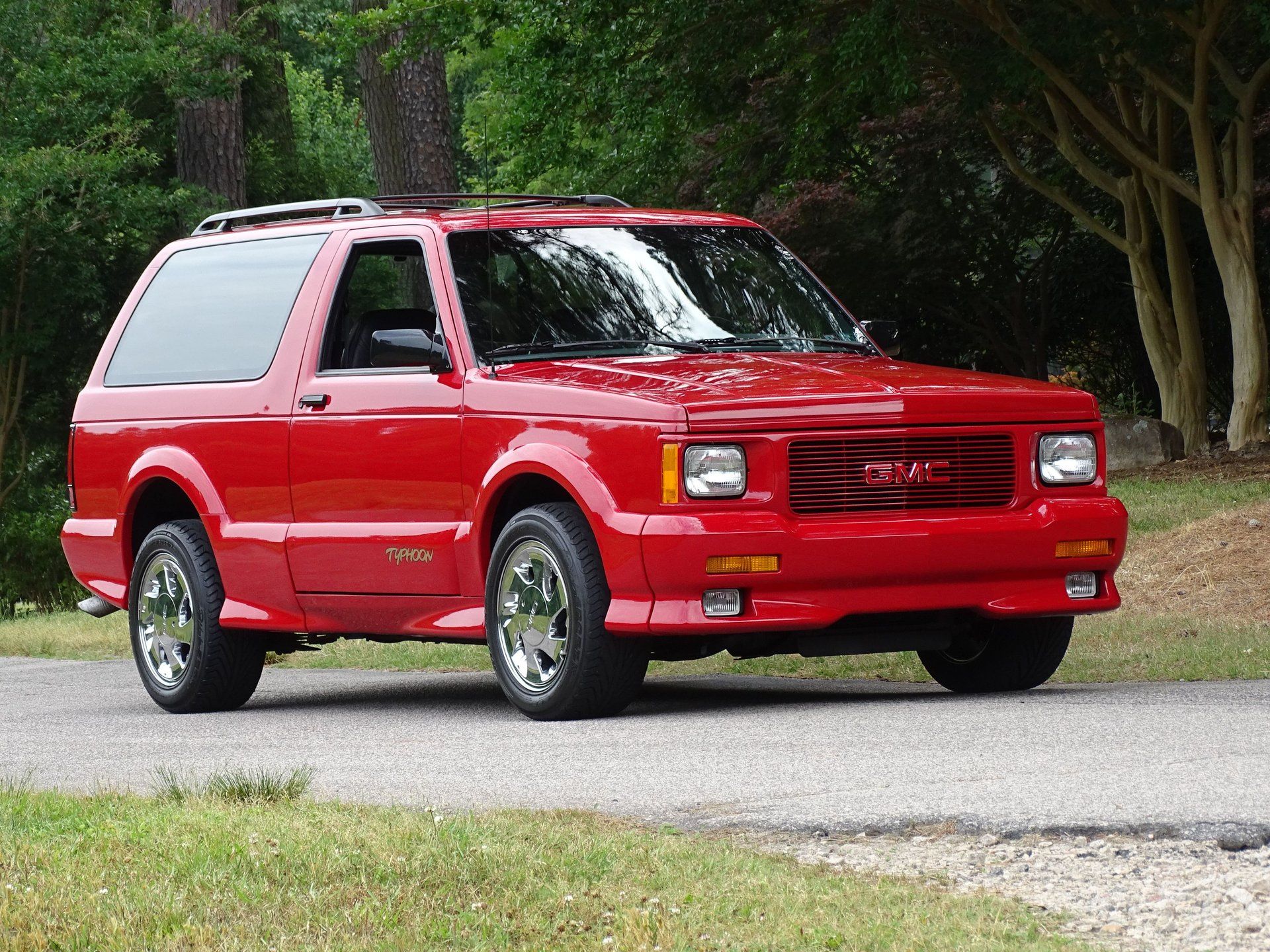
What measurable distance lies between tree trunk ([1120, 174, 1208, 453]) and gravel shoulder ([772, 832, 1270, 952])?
18060mm

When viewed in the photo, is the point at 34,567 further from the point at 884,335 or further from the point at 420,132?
the point at 884,335

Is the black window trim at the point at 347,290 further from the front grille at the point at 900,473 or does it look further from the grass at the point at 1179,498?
the grass at the point at 1179,498

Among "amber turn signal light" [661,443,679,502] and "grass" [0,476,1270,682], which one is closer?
"amber turn signal light" [661,443,679,502]

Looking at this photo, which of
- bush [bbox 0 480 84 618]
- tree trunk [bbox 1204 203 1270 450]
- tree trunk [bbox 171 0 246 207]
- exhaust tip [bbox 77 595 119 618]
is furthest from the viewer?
tree trunk [bbox 171 0 246 207]

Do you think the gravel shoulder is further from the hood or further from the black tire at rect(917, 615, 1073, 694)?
the black tire at rect(917, 615, 1073, 694)

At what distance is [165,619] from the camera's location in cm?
1009

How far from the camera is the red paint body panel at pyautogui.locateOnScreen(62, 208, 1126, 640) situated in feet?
25.3

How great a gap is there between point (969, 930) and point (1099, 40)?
15.2 metres

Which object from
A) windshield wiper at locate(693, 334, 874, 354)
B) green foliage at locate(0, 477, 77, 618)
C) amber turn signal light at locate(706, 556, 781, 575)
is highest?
windshield wiper at locate(693, 334, 874, 354)

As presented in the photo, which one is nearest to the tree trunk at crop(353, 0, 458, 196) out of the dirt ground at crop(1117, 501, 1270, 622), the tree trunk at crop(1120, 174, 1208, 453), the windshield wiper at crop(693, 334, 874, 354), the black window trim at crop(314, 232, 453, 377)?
the tree trunk at crop(1120, 174, 1208, 453)

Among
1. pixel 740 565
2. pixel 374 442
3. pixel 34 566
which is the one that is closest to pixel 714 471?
pixel 740 565

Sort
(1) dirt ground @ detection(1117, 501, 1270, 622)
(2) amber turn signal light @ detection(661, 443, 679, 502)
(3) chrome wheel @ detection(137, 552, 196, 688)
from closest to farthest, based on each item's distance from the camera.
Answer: (2) amber turn signal light @ detection(661, 443, 679, 502) < (3) chrome wheel @ detection(137, 552, 196, 688) < (1) dirt ground @ detection(1117, 501, 1270, 622)

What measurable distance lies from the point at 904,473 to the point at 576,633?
1376mm

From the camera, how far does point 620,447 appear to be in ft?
25.5
